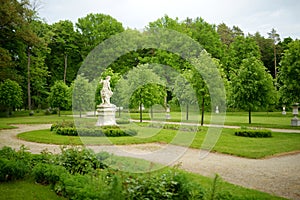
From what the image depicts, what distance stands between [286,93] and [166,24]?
3051 cm

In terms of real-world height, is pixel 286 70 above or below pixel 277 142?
above

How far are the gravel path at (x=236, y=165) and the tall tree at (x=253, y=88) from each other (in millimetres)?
10771

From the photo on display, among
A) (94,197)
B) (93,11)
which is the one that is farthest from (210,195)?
(93,11)

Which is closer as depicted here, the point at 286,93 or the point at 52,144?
the point at 52,144

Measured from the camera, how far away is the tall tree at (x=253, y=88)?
882 inches

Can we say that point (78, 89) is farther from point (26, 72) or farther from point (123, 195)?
point (123, 195)

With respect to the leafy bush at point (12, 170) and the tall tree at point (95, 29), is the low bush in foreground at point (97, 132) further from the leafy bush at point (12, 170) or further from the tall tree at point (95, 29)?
the tall tree at point (95, 29)

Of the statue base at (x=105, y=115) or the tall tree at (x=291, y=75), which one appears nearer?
the statue base at (x=105, y=115)

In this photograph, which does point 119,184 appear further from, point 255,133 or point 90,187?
point 255,133

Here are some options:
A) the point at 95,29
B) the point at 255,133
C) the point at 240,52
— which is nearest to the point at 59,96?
the point at 95,29

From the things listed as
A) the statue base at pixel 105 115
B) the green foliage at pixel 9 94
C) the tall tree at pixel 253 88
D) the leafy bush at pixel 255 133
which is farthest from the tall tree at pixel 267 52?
the green foliage at pixel 9 94

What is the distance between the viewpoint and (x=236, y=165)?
388 inches

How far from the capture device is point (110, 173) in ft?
22.0

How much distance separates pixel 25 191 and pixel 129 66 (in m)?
42.5
